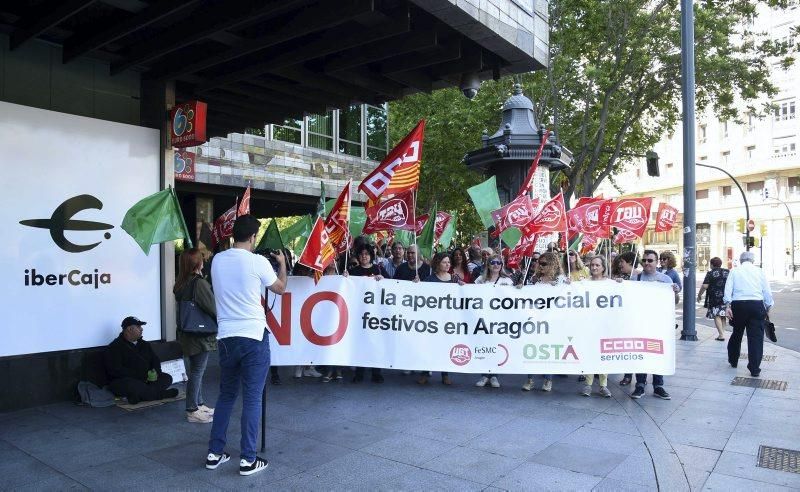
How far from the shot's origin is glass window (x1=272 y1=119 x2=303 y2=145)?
19828mm

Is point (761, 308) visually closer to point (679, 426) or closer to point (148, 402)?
point (679, 426)

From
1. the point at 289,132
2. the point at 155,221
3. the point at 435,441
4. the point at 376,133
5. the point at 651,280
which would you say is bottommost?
the point at 435,441

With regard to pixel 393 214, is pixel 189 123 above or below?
above

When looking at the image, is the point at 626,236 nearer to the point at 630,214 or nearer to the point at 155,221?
the point at 630,214

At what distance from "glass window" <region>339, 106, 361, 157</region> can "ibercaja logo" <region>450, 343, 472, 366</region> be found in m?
16.1

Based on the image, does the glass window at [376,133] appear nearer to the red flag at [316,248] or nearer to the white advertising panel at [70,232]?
the white advertising panel at [70,232]

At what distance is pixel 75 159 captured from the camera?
22.6ft

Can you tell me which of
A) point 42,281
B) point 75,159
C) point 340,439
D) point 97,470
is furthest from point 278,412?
point 75,159

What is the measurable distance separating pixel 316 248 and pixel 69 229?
A: 2945mm

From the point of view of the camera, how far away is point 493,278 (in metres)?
7.90

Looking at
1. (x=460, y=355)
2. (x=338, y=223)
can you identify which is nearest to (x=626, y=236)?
(x=460, y=355)

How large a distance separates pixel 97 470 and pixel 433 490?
103 inches

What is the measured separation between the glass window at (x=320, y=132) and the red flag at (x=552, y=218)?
14.1 metres

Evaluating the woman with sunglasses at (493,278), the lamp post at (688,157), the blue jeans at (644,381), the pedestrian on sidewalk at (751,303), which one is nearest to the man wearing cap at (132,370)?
the woman with sunglasses at (493,278)
